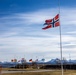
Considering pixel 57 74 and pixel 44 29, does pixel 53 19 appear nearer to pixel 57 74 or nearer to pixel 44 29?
pixel 44 29

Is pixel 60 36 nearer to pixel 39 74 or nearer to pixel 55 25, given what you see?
pixel 55 25

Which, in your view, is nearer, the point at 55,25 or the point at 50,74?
the point at 55,25

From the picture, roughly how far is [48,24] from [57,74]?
54.6 ft

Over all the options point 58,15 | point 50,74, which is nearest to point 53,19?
point 58,15

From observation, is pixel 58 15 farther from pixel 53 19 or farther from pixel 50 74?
pixel 50 74

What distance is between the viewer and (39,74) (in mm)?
52531

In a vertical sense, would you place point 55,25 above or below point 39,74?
above

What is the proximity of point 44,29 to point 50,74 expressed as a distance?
16.4m

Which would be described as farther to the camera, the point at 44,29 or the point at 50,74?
the point at 50,74

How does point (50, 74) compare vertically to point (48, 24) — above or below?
below

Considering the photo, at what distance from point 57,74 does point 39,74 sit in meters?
3.32

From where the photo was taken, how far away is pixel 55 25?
37.6 metres

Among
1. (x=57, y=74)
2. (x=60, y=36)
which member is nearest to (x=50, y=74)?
(x=57, y=74)

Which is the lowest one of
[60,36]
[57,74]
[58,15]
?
[57,74]
